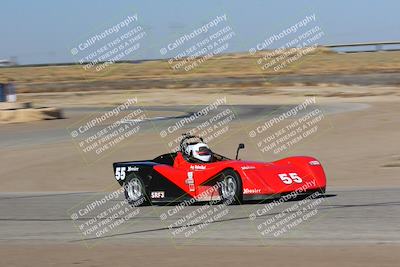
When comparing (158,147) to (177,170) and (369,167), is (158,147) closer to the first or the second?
(369,167)

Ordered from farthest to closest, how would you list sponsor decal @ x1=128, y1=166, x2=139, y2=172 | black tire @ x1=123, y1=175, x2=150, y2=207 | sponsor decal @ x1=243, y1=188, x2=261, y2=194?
sponsor decal @ x1=128, y1=166, x2=139, y2=172 < black tire @ x1=123, y1=175, x2=150, y2=207 < sponsor decal @ x1=243, y1=188, x2=261, y2=194

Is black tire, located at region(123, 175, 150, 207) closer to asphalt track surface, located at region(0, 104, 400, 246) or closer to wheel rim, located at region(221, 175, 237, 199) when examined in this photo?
asphalt track surface, located at region(0, 104, 400, 246)

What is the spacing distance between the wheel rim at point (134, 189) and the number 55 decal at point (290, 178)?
244 centimetres

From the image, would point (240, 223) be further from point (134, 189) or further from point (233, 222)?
point (134, 189)

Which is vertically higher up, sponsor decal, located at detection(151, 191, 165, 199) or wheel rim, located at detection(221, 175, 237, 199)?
sponsor decal, located at detection(151, 191, 165, 199)

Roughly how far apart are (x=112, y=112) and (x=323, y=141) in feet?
52.8

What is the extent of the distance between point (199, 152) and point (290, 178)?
148 centimetres

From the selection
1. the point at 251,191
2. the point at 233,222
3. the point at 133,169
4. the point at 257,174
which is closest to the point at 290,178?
the point at 257,174

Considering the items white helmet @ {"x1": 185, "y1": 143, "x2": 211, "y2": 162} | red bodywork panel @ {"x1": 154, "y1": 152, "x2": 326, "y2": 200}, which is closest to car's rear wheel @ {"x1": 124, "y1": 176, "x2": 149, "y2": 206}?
red bodywork panel @ {"x1": 154, "y1": 152, "x2": 326, "y2": 200}

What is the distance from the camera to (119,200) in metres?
14.5

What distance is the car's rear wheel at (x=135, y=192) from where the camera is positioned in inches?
541

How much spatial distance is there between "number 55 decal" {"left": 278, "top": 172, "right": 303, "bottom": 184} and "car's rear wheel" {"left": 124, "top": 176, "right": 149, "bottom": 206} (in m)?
2.32

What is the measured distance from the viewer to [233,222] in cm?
1089

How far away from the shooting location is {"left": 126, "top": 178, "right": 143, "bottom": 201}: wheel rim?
13812mm
